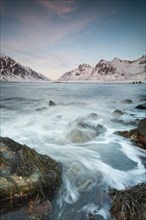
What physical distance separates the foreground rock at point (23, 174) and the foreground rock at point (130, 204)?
1262 mm

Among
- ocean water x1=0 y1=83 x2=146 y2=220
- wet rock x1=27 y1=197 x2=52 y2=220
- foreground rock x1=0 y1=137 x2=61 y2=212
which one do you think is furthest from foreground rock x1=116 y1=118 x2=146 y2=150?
wet rock x1=27 y1=197 x2=52 y2=220

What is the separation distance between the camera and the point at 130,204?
334 cm

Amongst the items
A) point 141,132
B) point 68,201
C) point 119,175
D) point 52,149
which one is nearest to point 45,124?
point 52,149

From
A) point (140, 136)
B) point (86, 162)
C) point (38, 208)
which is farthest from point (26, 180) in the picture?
point (140, 136)

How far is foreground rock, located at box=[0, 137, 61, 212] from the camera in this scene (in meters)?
3.55

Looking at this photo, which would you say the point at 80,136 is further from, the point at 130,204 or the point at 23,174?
the point at 130,204

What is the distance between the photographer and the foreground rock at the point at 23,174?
355 cm

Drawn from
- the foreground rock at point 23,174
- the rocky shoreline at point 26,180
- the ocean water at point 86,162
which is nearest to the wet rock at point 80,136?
the ocean water at point 86,162

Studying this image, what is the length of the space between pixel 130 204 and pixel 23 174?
193cm

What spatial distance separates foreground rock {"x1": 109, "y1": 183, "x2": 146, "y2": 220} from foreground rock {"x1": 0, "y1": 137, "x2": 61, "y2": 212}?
126cm

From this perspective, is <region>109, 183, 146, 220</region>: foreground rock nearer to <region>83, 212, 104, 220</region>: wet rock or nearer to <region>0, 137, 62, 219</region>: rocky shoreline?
<region>83, 212, 104, 220</region>: wet rock

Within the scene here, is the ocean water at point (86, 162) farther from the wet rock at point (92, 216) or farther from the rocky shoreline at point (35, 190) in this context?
the rocky shoreline at point (35, 190)

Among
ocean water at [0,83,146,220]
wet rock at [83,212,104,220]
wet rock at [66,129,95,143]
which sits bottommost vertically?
wet rock at [83,212,104,220]

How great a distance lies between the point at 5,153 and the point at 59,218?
5.25ft
